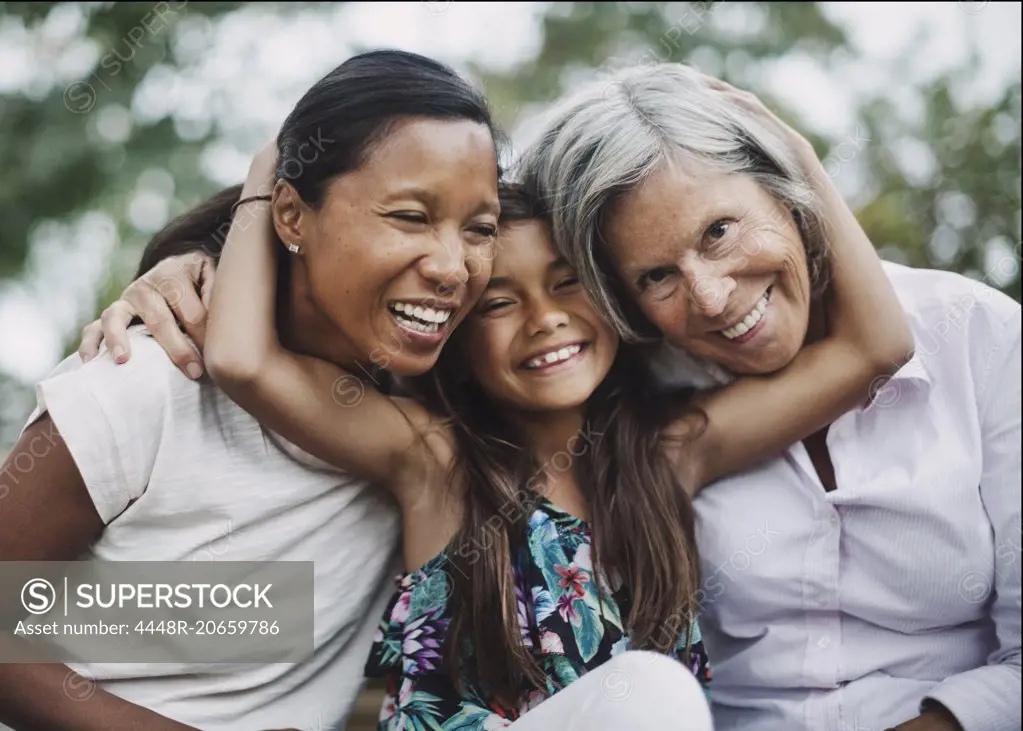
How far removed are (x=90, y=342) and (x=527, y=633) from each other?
0.96 meters

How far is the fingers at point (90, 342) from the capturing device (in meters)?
2.12

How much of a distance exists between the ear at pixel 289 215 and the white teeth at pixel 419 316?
8.7 inches

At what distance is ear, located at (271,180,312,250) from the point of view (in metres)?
2.11

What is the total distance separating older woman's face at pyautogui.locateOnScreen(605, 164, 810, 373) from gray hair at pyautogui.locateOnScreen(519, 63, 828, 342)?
4 centimetres

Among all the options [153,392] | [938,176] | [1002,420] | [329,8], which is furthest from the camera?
[329,8]

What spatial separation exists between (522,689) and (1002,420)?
1.11 meters

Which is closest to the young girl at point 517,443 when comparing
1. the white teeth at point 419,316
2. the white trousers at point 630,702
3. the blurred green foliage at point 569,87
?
the white teeth at point 419,316

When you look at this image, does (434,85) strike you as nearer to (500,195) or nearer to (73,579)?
(500,195)

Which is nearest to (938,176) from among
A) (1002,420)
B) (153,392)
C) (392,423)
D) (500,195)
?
(1002,420)

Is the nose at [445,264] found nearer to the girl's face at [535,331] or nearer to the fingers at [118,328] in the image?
the girl's face at [535,331]

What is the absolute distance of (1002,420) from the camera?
2.35 m

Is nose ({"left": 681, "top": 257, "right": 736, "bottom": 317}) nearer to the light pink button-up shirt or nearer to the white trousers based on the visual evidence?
the light pink button-up shirt

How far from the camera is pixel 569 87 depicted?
4.09 metres

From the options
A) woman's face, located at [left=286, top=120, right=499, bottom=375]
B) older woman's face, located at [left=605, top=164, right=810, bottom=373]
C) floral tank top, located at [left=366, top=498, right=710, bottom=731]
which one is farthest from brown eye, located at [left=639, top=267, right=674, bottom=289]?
floral tank top, located at [left=366, top=498, right=710, bottom=731]
